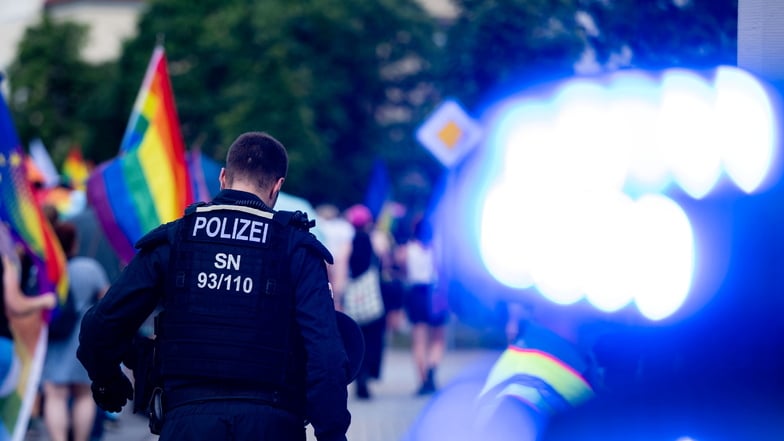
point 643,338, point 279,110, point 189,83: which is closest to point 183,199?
point 643,338

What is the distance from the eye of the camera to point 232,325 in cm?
515

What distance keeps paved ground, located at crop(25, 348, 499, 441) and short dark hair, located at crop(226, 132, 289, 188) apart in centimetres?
411

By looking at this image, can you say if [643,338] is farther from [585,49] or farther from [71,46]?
[71,46]

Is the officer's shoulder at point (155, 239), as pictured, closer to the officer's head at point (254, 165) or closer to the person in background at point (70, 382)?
the officer's head at point (254, 165)

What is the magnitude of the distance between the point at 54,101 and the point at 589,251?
3239 inches

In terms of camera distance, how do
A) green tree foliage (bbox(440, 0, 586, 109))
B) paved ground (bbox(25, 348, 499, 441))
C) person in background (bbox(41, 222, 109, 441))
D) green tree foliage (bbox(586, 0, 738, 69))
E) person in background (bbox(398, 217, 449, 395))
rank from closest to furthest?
green tree foliage (bbox(586, 0, 738, 69)), green tree foliage (bbox(440, 0, 586, 109)), person in background (bbox(41, 222, 109, 441)), paved ground (bbox(25, 348, 499, 441)), person in background (bbox(398, 217, 449, 395))

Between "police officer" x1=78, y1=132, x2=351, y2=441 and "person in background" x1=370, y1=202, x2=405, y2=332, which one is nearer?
"police officer" x1=78, y1=132, x2=351, y2=441

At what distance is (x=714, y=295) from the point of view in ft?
15.5

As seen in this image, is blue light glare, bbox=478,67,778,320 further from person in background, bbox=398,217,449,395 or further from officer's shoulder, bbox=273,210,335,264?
person in background, bbox=398,217,449,395

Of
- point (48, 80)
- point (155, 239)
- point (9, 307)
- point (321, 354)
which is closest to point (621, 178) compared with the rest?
point (321, 354)

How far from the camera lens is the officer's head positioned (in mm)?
5324

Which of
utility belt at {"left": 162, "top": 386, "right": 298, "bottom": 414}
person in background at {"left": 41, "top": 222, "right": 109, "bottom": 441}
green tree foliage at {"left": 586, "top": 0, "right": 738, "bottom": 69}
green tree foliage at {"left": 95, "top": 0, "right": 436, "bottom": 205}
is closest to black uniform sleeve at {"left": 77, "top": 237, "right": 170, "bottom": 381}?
utility belt at {"left": 162, "top": 386, "right": 298, "bottom": 414}

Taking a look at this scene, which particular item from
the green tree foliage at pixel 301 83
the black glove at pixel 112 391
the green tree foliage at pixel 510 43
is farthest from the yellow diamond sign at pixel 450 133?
the green tree foliage at pixel 301 83

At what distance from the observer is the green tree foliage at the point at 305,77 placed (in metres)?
56.3
